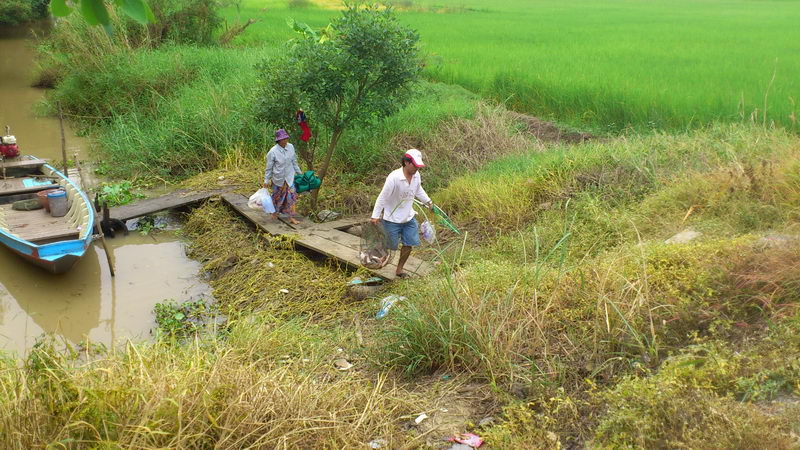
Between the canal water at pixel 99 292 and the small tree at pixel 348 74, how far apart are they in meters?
1.89

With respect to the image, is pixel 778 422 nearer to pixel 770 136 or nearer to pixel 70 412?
pixel 70 412

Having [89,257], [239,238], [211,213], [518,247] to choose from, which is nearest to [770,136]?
[518,247]

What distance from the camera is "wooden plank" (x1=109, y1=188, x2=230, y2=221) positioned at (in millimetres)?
7992

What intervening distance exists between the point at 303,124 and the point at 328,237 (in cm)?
153

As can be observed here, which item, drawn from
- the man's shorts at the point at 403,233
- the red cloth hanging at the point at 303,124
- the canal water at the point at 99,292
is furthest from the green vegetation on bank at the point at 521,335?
the red cloth hanging at the point at 303,124

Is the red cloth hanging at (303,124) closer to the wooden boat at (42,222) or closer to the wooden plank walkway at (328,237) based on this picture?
the wooden plank walkway at (328,237)

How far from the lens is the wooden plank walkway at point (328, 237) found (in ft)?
19.9

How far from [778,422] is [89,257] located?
6776 millimetres

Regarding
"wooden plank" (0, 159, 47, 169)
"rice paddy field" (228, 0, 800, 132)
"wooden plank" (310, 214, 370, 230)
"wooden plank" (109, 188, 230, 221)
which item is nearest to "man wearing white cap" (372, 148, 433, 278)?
"wooden plank" (310, 214, 370, 230)

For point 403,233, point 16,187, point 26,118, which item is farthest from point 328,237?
point 26,118

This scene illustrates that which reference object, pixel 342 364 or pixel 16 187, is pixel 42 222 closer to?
pixel 16 187

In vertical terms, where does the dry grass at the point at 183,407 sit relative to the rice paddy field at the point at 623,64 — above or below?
below

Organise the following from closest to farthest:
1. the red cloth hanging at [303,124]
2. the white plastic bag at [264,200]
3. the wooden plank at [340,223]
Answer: the white plastic bag at [264,200]
the wooden plank at [340,223]
the red cloth hanging at [303,124]

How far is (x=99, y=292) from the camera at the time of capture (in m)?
6.63
